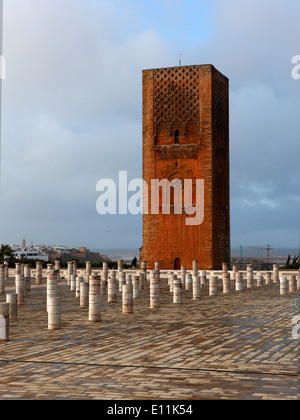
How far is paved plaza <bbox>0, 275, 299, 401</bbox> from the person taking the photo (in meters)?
6.04

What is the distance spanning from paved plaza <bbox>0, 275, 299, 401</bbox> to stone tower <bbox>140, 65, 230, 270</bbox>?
17428 mm

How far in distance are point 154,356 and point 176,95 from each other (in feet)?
82.4

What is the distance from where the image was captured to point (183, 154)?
31609mm

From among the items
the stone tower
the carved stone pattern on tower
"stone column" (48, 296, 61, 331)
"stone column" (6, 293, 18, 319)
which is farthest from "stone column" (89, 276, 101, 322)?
the carved stone pattern on tower

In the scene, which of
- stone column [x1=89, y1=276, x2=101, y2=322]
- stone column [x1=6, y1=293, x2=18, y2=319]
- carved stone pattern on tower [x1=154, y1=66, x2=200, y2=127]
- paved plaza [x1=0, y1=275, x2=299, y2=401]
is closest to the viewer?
paved plaza [x1=0, y1=275, x2=299, y2=401]

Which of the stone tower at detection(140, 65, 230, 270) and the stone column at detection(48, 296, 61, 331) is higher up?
the stone tower at detection(140, 65, 230, 270)

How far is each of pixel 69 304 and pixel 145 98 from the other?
19210 millimetres

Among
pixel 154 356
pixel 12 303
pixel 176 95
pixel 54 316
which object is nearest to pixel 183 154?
pixel 176 95

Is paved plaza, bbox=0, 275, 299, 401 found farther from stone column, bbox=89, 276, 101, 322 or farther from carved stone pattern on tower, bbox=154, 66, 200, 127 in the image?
carved stone pattern on tower, bbox=154, 66, 200, 127

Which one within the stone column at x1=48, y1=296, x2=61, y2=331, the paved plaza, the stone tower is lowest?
the paved plaza

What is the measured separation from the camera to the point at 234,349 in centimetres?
848

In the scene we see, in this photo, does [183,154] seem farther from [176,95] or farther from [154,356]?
[154,356]
